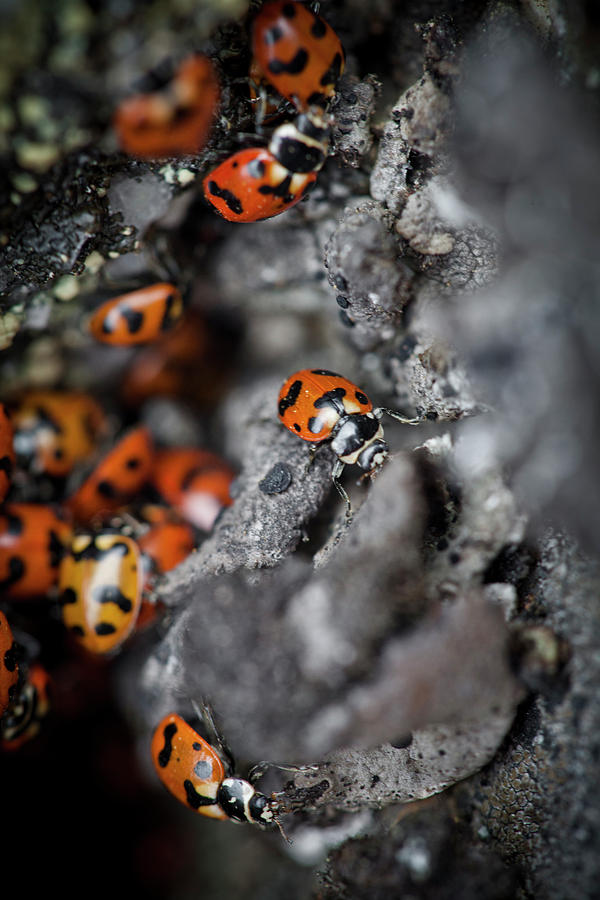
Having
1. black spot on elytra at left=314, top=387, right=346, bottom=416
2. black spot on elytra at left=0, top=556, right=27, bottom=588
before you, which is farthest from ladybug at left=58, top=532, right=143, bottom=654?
black spot on elytra at left=314, top=387, right=346, bottom=416

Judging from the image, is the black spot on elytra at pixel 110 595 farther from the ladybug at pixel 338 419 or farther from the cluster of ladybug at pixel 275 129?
the cluster of ladybug at pixel 275 129

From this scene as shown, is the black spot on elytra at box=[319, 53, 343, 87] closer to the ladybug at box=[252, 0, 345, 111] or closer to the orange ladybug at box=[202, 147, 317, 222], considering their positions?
the ladybug at box=[252, 0, 345, 111]

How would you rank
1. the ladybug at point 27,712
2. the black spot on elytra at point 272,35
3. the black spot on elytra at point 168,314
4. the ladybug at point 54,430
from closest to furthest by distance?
the black spot on elytra at point 272,35, the ladybug at point 27,712, the black spot on elytra at point 168,314, the ladybug at point 54,430

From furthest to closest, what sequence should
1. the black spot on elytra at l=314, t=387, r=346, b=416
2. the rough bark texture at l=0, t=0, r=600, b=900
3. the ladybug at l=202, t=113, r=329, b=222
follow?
1. the black spot on elytra at l=314, t=387, r=346, b=416
2. the ladybug at l=202, t=113, r=329, b=222
3. the rough bark texture at l=0, t=0, r=600, b=900

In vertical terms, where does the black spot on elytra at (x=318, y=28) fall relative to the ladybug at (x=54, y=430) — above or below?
above

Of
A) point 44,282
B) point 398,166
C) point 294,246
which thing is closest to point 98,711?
point 44,282

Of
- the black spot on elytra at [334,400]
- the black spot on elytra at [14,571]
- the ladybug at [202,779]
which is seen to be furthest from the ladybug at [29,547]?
the black spot on elytra at [334,400]

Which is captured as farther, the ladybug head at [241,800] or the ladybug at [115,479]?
the ladybug at [115,479]
